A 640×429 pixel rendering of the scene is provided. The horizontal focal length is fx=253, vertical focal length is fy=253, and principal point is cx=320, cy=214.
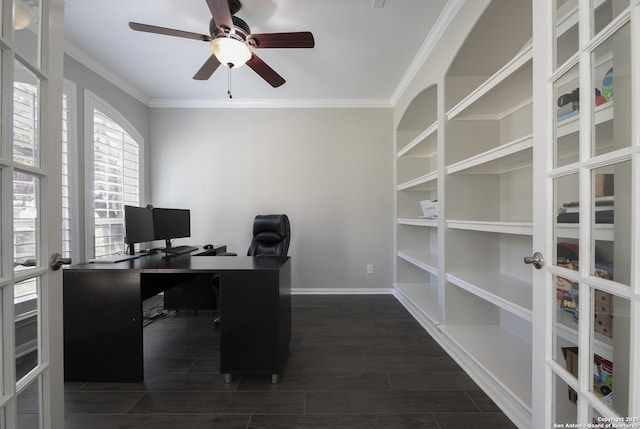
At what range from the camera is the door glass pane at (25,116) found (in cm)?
87

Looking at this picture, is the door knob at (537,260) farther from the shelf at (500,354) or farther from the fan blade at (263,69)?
the fan blade at (263,69)

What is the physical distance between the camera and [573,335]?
3.07ft

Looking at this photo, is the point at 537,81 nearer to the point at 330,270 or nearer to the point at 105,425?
the point at 105,425

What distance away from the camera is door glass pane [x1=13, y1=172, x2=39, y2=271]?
2.84 ft

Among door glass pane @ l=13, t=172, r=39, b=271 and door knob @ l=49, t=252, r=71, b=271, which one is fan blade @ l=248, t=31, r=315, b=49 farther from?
door knob @ l=49, t=252, r=71, b=271

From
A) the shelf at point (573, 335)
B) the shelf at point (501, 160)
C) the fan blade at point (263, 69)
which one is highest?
the fan blade at point (263, 69)

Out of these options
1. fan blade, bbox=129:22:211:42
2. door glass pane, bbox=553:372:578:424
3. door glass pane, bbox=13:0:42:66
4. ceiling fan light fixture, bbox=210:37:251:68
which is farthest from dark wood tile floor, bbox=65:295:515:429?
fan blade, bbox=129:22:211:42

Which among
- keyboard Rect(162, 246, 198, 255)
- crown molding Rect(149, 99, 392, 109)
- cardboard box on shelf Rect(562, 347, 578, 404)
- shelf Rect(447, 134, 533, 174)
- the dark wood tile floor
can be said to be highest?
crown molding Rect(149, 99, 392, 109)

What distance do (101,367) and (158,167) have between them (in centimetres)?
270

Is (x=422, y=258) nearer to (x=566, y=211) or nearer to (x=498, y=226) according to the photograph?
(x=498, y=226)

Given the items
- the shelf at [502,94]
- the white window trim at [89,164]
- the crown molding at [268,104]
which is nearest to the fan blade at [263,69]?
A: the crown molding at [268,104]

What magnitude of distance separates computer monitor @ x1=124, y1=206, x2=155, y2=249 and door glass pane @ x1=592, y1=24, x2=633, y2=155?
2.83m

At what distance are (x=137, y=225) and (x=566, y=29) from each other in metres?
2.99

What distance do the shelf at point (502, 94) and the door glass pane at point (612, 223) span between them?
2.86ft
